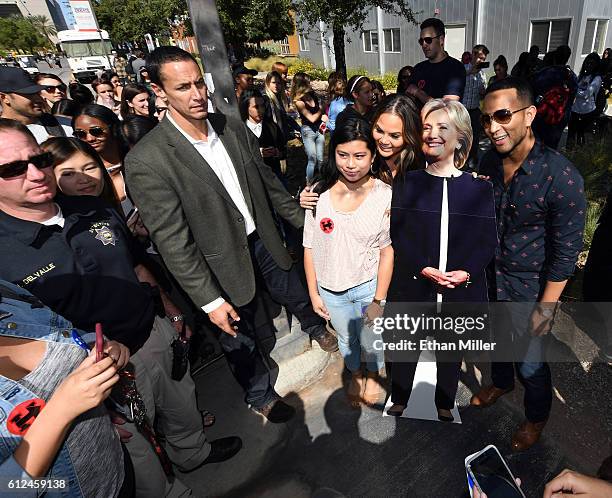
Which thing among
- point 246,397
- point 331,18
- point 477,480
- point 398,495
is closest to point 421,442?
point 398,495

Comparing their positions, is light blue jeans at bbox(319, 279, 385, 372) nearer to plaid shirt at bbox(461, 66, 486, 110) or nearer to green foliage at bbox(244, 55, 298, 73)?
plaid shirt at bbox(461, 66, 486, 110)

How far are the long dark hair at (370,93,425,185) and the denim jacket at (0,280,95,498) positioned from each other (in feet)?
6.82

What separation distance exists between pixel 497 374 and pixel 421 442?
2.57 feet

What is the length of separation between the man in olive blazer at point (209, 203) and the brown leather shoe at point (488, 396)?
1553 mm

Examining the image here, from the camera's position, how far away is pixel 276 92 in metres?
6.10

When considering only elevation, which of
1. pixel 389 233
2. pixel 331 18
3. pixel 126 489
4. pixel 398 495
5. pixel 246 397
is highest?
pixel 331 18

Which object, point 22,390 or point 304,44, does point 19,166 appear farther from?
point 304,44

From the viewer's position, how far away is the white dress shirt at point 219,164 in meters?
2.39

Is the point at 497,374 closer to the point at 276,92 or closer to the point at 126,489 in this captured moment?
the point at 126,489

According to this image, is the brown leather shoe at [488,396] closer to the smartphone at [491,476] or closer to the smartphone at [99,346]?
the smartphone at [491,476]

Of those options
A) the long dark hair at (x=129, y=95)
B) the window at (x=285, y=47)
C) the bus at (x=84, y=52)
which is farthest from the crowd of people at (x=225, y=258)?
the window at (x=285, y=47)

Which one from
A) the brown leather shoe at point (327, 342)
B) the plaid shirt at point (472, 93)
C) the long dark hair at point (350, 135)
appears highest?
the long dark hair at point (350, 135)

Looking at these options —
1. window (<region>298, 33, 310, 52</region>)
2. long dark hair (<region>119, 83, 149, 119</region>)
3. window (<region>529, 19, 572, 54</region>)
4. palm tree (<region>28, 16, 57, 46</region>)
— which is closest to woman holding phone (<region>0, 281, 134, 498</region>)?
long dark hair (<region>119, 83, 149, 119</region>)

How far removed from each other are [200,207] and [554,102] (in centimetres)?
358
